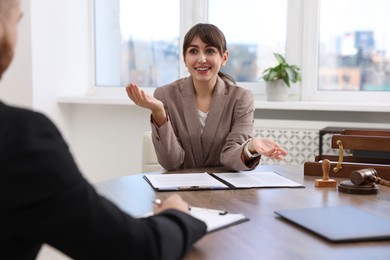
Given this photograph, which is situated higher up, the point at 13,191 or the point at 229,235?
the point at 13,191

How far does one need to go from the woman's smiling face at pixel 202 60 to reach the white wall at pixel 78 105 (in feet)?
3.84

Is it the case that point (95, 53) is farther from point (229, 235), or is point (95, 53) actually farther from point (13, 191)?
point (13, 191)

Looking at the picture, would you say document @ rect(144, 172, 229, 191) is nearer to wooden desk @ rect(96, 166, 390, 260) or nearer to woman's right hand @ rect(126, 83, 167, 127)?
wooden desk @ rect(96, 166, 390, 260)

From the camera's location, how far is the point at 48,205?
685 millimetres

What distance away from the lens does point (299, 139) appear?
3.35 m

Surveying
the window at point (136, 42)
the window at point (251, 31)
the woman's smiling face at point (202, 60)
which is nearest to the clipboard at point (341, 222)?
the woman's smiling face at point (202, 60)

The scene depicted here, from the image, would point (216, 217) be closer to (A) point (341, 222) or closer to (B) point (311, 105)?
(A) point (341, 222)

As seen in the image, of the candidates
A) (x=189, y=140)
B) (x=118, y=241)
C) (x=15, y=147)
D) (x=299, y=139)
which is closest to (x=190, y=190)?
(x=189, y=140)

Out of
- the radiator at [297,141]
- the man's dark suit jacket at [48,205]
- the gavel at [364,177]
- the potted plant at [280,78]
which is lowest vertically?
the radiator at [297,141]

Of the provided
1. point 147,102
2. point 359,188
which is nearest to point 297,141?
point 147,102

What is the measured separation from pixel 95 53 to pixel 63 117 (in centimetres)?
62

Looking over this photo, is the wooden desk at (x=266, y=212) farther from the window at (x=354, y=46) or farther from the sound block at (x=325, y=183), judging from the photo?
the window at (x=354, y=46)

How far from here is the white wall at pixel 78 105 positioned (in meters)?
3.48

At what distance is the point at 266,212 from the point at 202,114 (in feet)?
3.34
